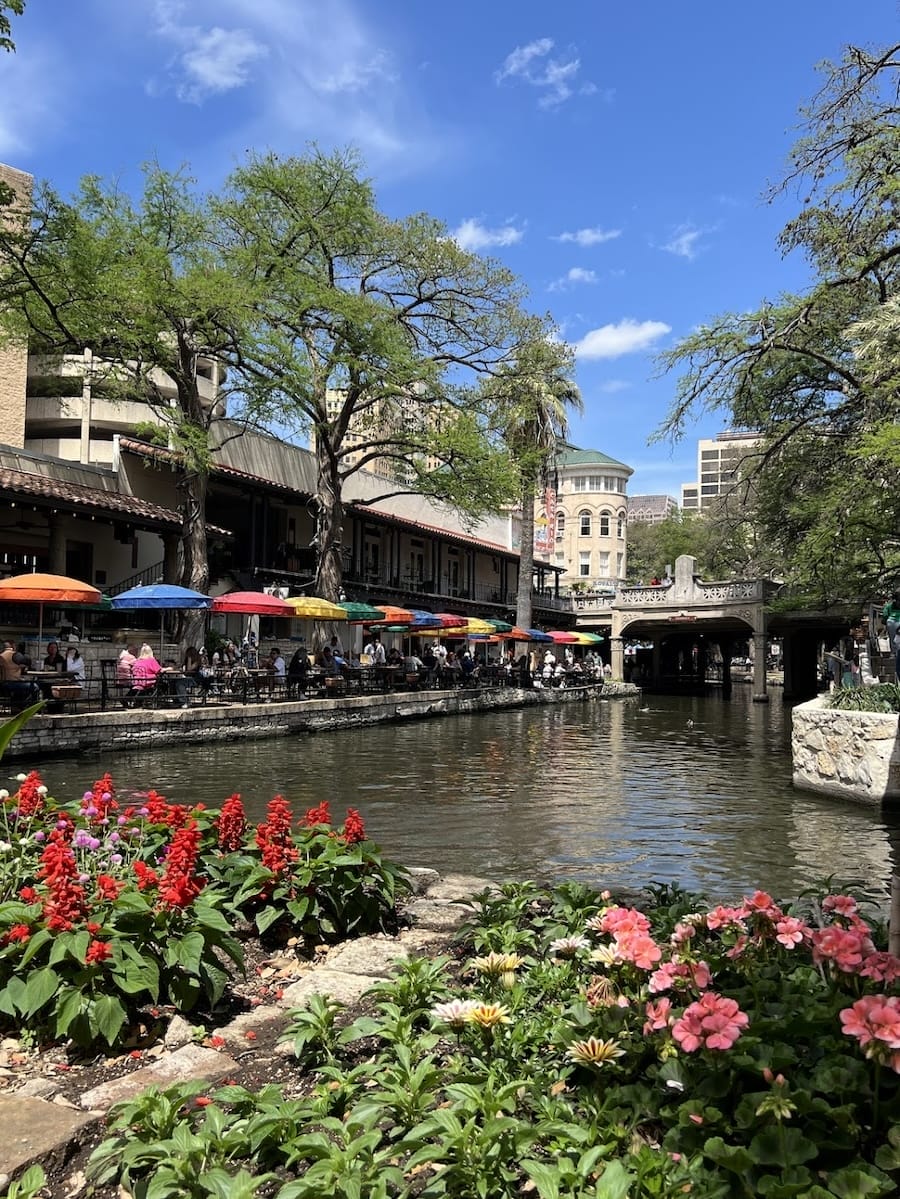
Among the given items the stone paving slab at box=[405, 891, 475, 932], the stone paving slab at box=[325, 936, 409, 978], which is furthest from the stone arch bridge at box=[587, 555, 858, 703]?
the stone paving slab at box=[325, 936, 409, 978]

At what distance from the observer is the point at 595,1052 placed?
2742 mm

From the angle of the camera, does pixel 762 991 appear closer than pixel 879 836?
Yes

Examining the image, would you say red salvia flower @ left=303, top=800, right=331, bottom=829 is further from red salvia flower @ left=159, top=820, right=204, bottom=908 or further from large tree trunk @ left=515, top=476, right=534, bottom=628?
large tree trunk @ left=515, top=476, right=534, bottom=628

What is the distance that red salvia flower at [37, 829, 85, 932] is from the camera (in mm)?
3381

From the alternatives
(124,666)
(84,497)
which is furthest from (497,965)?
(84,497)

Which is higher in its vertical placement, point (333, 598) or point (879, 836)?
point (333, 598)

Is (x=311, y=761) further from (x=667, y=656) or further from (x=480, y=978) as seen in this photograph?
(x=667, y=656)

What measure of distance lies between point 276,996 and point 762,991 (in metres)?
2.10

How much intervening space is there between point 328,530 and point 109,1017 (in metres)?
24.3

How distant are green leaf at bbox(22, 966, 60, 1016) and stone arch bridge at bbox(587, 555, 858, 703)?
3784 centimetres

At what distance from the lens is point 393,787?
12.9 m

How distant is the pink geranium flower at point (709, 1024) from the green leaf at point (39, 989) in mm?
2259

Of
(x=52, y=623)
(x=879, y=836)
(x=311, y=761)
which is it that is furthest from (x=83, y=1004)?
(x=52, y=623)

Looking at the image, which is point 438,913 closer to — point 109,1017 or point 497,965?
point 497,965
